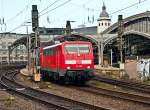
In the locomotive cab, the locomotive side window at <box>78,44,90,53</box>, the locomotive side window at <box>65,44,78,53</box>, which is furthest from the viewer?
the locomotive side window at <box>78,44,90,53</box>

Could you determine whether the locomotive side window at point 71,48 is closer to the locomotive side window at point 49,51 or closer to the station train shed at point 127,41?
the locomotive side window at point 49,51

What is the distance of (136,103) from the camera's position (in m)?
19.2

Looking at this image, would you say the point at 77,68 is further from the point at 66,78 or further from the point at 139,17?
the point at 139,17

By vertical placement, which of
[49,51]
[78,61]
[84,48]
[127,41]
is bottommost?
[78,61]

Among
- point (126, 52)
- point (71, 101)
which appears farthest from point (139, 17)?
point (71, 101)

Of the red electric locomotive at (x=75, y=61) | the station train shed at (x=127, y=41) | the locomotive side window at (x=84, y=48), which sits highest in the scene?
the station train shed at (x=127, y=41)

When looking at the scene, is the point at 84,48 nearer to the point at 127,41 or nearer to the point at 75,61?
the point at 75,61

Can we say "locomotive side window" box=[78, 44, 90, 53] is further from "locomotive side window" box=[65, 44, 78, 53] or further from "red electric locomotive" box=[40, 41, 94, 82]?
"locomotive side window" box=[65, 44, 78, 53]

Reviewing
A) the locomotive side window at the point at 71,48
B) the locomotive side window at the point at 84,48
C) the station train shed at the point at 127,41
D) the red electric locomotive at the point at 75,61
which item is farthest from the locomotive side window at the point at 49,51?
the station train shed at the point at 127,41

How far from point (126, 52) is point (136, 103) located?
264 feet

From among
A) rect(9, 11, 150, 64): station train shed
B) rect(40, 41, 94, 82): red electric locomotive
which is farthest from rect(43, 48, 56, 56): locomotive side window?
rect(9, 11, 150, 64): station train shed

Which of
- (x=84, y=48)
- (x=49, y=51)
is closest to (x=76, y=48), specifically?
(x=84, y=48)

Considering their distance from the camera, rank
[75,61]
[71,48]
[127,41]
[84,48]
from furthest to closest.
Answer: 1. [127,41]
2. [84,48]
3. [71,48]
4. [75,61]

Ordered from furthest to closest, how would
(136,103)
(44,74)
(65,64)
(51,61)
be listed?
1. (44,74)
2. (51,61)
3. (65,64)
4. (136,103)
